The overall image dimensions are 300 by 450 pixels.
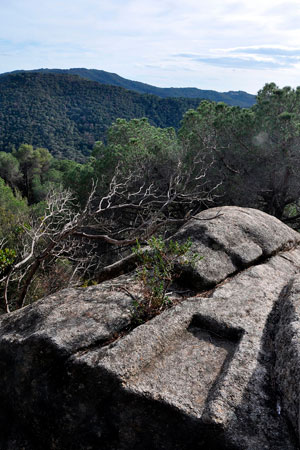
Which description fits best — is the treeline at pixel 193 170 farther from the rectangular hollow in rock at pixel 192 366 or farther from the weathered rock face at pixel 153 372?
the rectangular hollow in rock at pixel 192 366

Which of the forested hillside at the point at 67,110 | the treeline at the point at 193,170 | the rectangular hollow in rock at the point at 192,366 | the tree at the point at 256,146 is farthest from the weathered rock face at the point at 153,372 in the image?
the forested hillside at the point at 67,110

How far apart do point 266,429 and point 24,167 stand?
52.5 meters

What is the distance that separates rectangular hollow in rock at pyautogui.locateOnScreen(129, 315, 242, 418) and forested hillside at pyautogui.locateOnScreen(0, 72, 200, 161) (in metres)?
68.9

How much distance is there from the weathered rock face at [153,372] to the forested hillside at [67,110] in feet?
225

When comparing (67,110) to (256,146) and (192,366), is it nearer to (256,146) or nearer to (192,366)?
(256,146)

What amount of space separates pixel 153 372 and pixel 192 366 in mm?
419

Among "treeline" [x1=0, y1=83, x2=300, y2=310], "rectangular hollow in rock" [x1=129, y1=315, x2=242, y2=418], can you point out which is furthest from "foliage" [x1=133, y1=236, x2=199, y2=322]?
"treeline" [x1=0, y1=83, x2=300, y2=310]

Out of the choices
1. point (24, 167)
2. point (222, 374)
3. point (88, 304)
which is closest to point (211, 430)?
point (222, 374)

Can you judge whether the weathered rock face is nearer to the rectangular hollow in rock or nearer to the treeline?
the rectangular hollow in rock

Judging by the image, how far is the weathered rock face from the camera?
3098mm

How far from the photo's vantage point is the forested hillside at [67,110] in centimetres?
8319

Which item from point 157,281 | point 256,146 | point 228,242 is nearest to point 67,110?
point 256,146

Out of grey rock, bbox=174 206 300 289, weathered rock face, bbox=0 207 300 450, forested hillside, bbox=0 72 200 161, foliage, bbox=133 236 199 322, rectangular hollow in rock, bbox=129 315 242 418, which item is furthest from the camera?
forested hillside, bbox=0 72 200 161

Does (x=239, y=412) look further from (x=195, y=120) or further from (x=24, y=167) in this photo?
(x=24, y=167)
